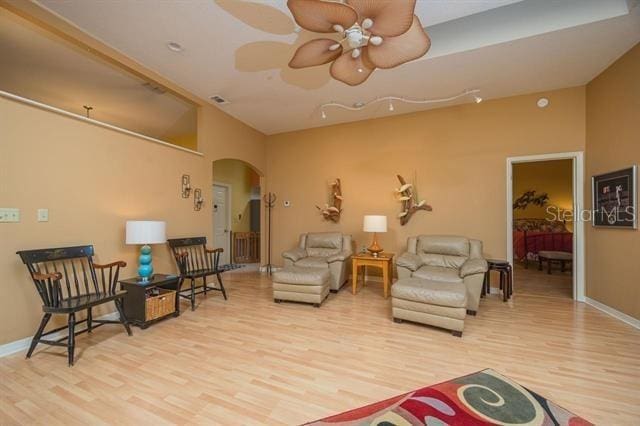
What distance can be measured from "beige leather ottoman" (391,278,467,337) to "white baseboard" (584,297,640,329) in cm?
181

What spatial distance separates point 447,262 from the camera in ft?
12.1

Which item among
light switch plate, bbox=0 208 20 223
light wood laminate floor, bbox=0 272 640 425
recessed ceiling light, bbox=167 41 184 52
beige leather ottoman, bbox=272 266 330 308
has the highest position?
recessed ceiling light, bbox=167 41 184 52

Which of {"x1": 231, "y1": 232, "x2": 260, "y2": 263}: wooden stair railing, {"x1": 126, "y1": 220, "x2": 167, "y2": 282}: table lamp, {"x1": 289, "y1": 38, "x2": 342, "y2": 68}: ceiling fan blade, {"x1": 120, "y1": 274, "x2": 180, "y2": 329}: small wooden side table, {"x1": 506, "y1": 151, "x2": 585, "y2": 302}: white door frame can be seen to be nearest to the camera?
{"x1": 289, "y1": 38, "x2": 342, "y2": 68}: ceiling fan blade

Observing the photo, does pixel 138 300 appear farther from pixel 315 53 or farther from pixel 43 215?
pixel 315 53

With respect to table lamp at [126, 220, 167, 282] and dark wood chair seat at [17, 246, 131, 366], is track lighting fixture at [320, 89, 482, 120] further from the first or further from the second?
dark wood chair seat at [17, 246, 131, 366]

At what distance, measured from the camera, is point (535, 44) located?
8.94 feet

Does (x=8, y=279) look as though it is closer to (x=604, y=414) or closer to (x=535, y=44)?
(x=604, y=414)

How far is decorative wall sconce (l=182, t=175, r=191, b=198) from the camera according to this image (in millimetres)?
3859

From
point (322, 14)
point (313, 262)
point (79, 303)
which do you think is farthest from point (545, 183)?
point (79, 303)

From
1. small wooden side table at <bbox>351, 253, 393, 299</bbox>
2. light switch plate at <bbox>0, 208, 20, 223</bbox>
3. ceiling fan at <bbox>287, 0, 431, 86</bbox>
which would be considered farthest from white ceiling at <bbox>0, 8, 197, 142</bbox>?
small wooden side table at <bbox>351, 253, 393, 299</bbox>

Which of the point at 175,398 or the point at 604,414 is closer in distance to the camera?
the point at 604,414

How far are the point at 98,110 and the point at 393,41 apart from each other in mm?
Answer: 5454

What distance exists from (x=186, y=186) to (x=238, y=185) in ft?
9.81

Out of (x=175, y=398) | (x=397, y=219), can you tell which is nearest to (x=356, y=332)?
(x=175, y=398)
